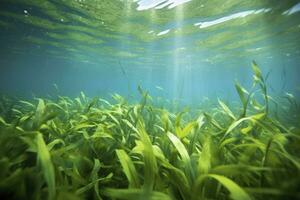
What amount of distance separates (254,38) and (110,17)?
15.3m

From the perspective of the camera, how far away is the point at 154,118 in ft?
13.3

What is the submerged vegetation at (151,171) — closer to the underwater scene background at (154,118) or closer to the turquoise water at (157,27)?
the underwater scene background at (154,118)

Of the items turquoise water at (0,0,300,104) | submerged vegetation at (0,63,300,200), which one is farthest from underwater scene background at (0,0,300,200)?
turquoise water at (0,0,300,104)

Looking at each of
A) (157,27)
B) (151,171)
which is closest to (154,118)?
(151,171)

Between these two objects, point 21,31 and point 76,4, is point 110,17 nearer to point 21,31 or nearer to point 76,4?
point 76,4

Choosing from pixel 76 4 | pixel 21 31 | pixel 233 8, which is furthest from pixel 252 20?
pixel 21 31

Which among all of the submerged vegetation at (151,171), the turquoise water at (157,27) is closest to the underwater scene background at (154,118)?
the submerged vegetation at (151,171)

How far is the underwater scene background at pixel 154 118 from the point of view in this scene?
1589mm

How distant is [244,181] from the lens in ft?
6.23

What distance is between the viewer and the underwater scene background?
1.59 meters

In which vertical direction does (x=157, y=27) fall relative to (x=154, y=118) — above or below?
above

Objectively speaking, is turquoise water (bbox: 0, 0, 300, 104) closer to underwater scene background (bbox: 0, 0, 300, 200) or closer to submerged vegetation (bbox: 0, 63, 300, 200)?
underwater scene background (bbox: 0, 0, 300, 200)

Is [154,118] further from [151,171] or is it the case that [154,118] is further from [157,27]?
[157,27]

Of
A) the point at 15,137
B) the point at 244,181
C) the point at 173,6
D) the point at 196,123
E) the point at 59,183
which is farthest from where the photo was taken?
the point at 173,6
